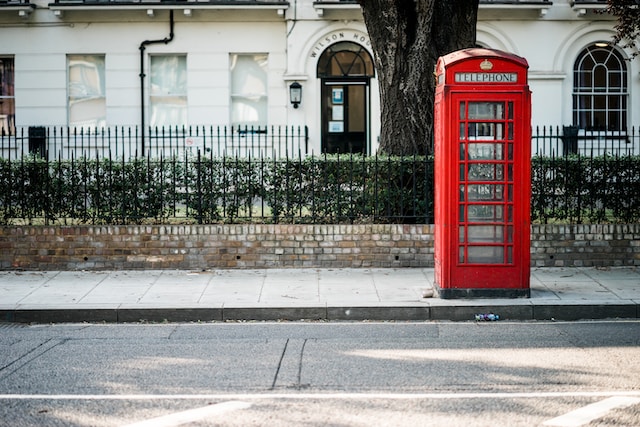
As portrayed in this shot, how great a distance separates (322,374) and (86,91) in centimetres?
1638

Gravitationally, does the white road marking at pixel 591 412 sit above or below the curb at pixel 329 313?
below

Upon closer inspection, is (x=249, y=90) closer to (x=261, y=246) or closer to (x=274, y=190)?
(x=274, y=190)

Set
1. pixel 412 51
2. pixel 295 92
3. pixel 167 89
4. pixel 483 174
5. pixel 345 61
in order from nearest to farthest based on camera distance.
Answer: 1. pixel 483 174
2. pixel 412 51
3. pixel 295 92
4. pixel 345 61
5. pixel 167 89

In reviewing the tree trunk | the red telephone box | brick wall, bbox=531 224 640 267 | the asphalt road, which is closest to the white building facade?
the tree trunk

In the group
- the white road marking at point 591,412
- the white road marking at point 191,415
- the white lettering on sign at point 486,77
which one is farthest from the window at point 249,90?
the white road marking at point 591,412

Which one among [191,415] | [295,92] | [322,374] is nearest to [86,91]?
[295,92]

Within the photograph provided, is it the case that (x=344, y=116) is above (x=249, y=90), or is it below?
below

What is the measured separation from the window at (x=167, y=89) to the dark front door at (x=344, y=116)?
353cm

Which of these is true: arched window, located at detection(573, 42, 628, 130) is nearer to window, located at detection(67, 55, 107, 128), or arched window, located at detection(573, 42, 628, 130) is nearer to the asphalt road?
window, located at detection(67, 55, 107, 128)

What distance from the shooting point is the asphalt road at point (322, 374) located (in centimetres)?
595

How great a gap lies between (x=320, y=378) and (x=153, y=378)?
4.39ft

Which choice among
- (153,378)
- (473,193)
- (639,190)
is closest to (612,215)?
(639,190)

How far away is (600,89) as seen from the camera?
2189 cm

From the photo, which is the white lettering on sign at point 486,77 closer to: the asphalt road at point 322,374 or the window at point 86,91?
the asphalt road at point 322,374
